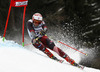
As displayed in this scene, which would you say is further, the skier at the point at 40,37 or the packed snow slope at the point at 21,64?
the skier at the point at 40,37

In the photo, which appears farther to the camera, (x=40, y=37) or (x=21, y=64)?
(x=40, y=37)

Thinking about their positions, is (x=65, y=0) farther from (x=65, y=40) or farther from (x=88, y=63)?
(x=88, y=63)

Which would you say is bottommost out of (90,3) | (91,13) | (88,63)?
(88,63)

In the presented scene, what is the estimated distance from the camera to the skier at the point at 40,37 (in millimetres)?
4113

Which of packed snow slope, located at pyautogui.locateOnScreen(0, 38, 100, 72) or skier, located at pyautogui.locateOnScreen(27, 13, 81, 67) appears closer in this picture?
packed snow slope, located at pyautogui.locateOnScreen(0, 38, 100, 72)

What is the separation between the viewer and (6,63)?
2533mm

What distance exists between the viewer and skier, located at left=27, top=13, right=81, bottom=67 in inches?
162

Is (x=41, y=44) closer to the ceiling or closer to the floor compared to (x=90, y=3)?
closer to the floor

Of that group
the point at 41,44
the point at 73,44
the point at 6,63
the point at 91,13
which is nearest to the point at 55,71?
the point at 6,63

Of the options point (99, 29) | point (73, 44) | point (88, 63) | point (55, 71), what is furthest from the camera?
A: point (99, 29)

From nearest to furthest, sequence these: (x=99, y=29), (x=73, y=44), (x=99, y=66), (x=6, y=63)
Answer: (x=6, y=63)
(x=99, y=66)
(x=73, y=44)
(x=99, y=29)

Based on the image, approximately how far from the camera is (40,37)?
437 centimetres

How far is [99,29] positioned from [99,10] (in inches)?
63.7

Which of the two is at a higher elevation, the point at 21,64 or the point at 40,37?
the point at 40,37
